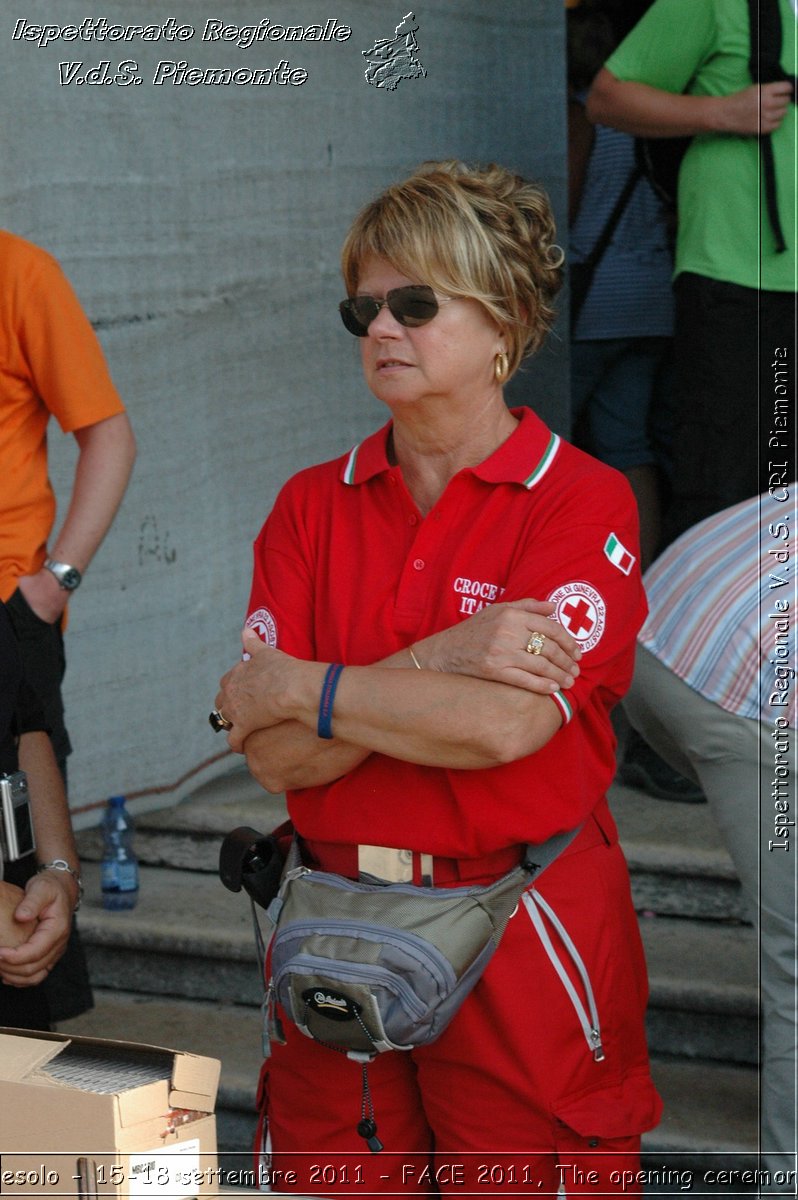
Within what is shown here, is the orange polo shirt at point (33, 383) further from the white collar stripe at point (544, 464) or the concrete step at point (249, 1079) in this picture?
the white collar stripe at point (544, 464)

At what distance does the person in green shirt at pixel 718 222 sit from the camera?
3414 mm

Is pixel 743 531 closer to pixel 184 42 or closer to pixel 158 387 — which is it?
pixel 158 387

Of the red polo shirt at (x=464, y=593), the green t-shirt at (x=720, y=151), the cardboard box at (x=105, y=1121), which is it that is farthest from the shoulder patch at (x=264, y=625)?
the green t-shirt at (x=720, y=151)

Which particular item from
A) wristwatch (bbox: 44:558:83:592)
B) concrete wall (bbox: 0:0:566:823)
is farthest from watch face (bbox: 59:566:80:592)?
concrete wall (bbox: 0:0:566:823)

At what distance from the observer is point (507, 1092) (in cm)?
199

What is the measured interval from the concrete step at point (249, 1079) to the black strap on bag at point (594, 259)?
246 centimetres

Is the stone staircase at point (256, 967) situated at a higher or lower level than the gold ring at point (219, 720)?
lower

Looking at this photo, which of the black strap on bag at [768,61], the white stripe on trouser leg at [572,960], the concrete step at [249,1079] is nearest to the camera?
the white stripe on trouser leg at [572,960]

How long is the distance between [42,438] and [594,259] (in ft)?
7.36

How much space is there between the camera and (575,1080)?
1999 millimetres

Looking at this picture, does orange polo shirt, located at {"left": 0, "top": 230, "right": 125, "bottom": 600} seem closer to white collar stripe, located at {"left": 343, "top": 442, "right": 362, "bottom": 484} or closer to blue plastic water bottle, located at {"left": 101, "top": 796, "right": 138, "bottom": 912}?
blue plastic water bottle, located at {"left": 101, "top": 796, "right": 138, "bottom": 912}

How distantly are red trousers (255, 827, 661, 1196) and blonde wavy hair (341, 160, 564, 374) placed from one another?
78cm

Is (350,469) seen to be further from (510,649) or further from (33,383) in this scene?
(33,383)

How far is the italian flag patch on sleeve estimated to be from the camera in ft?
6.57
